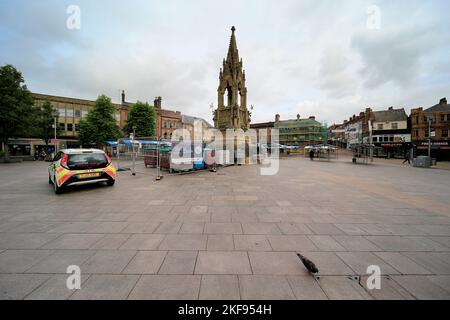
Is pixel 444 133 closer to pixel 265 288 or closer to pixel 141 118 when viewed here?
pixel 265 288

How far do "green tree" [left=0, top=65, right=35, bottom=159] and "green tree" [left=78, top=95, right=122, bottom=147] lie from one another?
796cm

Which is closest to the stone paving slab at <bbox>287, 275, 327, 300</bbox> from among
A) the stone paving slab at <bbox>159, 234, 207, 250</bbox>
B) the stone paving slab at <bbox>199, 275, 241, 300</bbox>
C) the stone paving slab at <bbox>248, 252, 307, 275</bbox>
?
the stone paving slab at <bbox>248, 252, 307, 275</bbox>

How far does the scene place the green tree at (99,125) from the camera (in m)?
31.4

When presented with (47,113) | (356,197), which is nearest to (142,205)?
(356,197)

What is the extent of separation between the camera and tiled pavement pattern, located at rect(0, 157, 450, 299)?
2.45 m

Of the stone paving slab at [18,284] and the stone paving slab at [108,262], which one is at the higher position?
the stone paving slab at [18,284]

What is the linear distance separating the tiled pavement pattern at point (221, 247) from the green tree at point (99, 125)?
1150 inches

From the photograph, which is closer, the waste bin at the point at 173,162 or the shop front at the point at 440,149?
the waste bin at the point at 173,162

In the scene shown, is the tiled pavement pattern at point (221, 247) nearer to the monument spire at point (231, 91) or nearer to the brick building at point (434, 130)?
the monument spire at point (231, 91)

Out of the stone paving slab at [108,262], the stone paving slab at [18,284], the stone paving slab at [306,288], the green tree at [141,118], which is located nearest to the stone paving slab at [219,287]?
the stone paving slab at [306,288]

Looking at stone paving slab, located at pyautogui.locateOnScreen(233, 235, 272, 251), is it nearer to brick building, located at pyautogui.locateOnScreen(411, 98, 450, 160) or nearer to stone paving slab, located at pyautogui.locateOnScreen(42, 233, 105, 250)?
stone paving slab, located at pyautogui.locateOnScreen(42, 233, 105, 250)

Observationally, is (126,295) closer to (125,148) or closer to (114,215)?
(114,215)

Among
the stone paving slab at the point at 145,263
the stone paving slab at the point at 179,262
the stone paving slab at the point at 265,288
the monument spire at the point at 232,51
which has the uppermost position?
the monument spire at the point at 232,51

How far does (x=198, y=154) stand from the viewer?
47.2 feet
